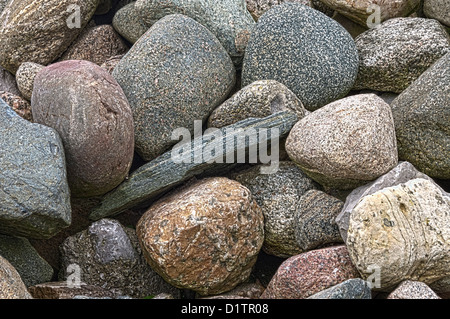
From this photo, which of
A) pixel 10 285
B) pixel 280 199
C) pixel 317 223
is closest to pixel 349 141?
pixel 317 223

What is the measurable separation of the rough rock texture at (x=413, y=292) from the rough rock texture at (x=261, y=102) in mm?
1314

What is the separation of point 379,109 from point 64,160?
188cm

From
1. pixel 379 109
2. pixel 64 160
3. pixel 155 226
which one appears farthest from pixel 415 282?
pixel 64 160

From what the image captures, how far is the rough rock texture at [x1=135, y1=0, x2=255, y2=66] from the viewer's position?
14.7 feet

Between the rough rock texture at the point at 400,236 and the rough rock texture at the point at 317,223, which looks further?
the rough rock texture at the point at 317,223

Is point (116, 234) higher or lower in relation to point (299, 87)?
lower

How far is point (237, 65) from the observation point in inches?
181

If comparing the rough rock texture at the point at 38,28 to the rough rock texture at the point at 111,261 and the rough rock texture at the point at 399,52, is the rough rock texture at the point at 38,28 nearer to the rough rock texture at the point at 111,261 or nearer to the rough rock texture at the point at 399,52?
the rough rock texture at the point at 111,261

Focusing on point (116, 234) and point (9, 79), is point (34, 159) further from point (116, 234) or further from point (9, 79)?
point (9, 79)

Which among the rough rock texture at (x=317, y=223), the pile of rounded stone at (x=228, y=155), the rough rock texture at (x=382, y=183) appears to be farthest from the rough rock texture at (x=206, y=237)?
the rough rock texture at (x=382, y=183)

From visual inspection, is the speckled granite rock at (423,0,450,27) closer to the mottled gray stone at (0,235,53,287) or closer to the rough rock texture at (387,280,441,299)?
the rough rock texture at (387,280,441,299)

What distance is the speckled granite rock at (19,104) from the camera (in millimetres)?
4148

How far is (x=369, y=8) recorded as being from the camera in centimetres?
441

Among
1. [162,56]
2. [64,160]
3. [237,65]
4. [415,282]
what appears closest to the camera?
[415,282]
